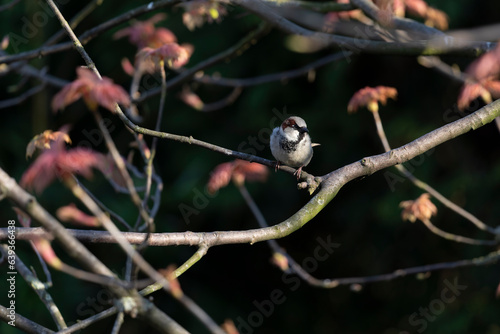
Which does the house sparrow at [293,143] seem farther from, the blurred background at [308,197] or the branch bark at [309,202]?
the blurred background at [308,197]

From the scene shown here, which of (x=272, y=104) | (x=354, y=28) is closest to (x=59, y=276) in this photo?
(x=272, y=104)

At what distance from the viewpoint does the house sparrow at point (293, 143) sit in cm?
282

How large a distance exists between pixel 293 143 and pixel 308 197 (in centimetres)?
180

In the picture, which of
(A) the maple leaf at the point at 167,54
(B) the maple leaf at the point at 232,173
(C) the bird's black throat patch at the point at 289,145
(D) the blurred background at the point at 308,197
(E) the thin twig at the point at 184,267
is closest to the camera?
(E) the thin twig at the point at 184,267

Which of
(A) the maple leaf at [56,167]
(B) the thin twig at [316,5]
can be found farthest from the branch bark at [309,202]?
(B) the thin twig at [316,5]

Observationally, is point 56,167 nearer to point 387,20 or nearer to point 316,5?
point 387,20

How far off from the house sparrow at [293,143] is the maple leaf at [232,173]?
1.04 feet

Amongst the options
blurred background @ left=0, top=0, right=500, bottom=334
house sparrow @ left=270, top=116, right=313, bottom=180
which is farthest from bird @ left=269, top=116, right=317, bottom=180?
blurred background @ left=0, top=0, right=500, bottom=334

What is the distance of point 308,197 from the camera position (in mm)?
4555

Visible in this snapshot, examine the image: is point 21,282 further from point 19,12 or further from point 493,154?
point 493,154

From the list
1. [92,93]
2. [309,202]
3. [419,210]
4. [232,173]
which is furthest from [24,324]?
[419,210]

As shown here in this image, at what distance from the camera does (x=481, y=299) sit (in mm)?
3770

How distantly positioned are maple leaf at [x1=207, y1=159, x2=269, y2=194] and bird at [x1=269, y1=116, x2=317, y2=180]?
318 mm

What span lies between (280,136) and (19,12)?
11.9ft
